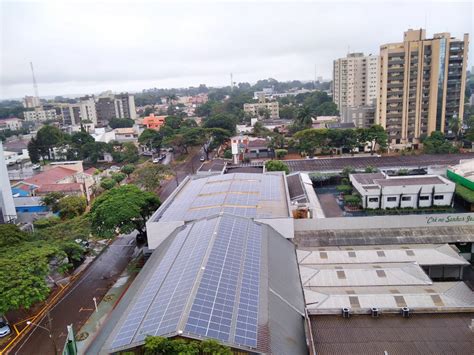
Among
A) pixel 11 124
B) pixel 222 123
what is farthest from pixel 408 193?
pixel 11 124

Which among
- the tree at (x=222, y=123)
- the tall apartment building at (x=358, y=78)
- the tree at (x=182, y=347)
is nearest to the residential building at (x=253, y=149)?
the tree at (x=222, y=123)

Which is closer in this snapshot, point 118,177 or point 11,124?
point 118,177

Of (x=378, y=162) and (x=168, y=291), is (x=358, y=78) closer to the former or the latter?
(x=378, y=162)

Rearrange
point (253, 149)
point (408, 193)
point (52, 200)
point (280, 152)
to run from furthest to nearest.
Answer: point (253, 149) < point (280, 152) < point (52, 200) < point (408, 193)

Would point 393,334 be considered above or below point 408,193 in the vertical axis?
above

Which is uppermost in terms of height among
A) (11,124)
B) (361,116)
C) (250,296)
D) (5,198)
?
(11,124)

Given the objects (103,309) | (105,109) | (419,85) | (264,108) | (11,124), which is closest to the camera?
(103,309)

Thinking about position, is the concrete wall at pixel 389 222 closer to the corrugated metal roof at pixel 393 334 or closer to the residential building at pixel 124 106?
the corrugated metal roof at pixel 393 334
